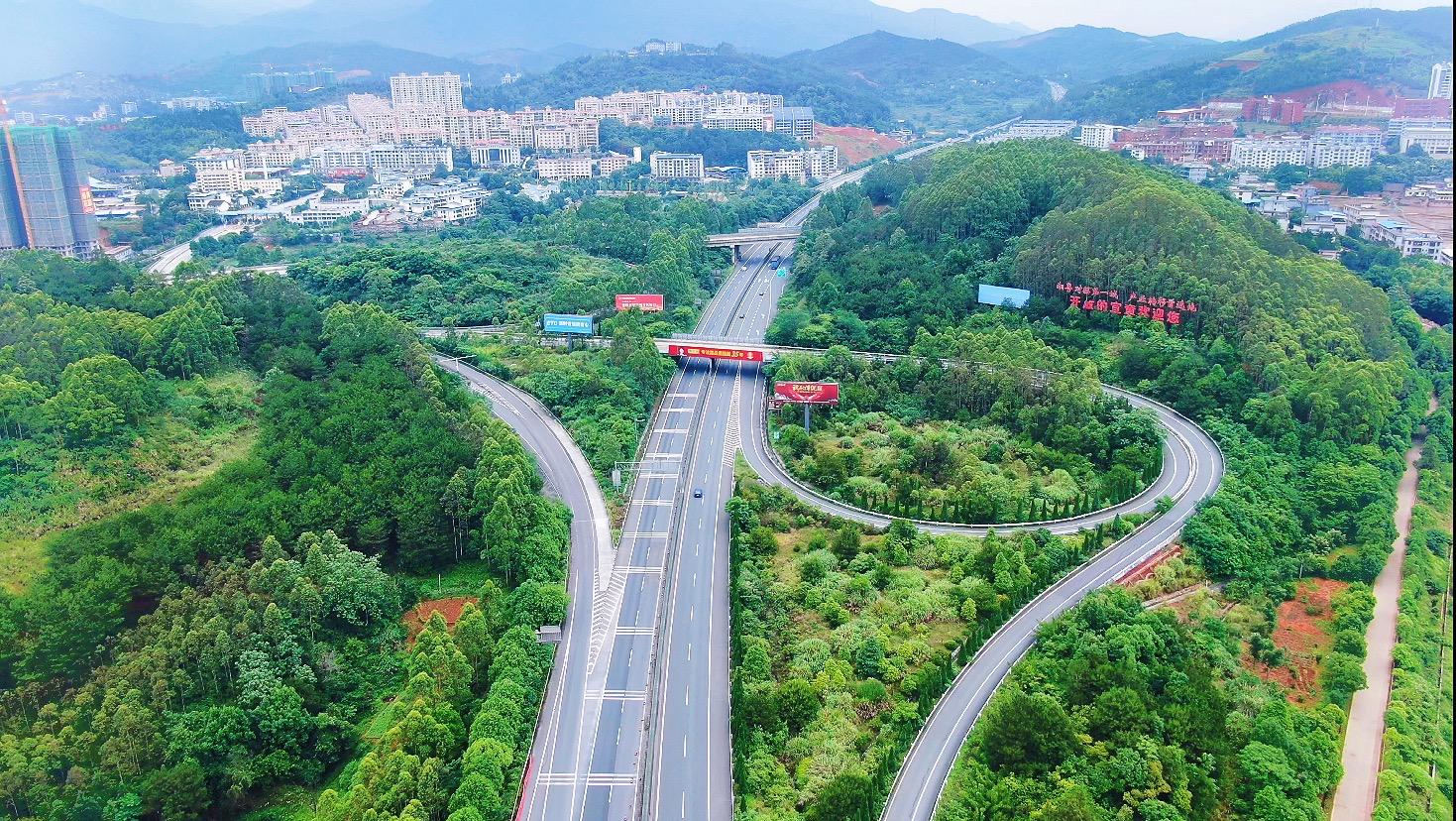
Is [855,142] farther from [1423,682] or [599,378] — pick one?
[1423,682]

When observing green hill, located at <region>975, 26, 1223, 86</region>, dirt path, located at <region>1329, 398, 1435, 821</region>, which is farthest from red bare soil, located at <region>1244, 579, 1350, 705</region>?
green hill, located at <region>975, 26, 1223, 86</region>

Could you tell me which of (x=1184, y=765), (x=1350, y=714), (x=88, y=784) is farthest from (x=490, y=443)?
(x=1350, y=714)

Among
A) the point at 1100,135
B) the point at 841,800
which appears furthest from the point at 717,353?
the point at 1100,135

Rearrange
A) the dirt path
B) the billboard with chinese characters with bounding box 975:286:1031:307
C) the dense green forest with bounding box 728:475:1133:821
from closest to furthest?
the dense green forest with bounding box 728:475:1133:821 → the dirt path → the billboard with chinese characters with bounding box 975:286:1031:307

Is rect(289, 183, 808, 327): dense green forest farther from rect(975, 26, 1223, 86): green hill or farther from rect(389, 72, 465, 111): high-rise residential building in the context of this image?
rect(975, 26, 1223, 86): green hill

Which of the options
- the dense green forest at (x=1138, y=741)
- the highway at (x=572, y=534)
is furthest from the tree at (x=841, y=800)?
the highway at (x=572, y=534)
